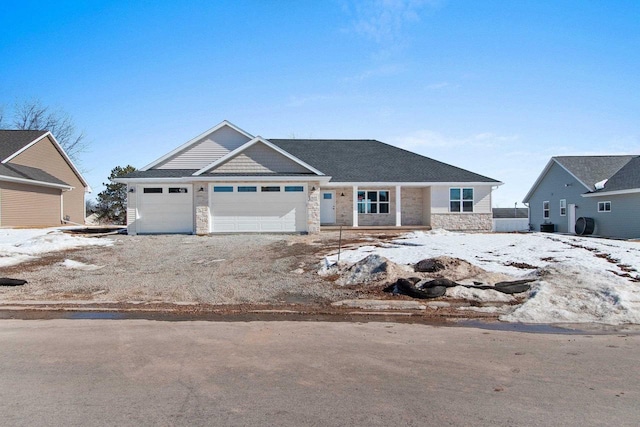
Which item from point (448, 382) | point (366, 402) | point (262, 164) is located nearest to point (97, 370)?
point (366, 402)

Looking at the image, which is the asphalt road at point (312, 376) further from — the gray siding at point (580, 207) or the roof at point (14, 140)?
the roof at point (14, 140)

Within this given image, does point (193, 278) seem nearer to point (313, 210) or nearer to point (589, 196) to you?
point (313, 210)

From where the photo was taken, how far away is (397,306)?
913 cm

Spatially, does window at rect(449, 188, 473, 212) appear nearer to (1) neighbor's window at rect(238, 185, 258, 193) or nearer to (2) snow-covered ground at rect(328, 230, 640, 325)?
(2) snow-covered ground at rect(328, 230, 640, 325)

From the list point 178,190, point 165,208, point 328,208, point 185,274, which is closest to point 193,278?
point 185,274

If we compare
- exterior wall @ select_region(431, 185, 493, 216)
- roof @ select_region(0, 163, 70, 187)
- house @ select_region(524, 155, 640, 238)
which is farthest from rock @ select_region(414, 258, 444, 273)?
roof @ select_region(0, 163, 70, 187)

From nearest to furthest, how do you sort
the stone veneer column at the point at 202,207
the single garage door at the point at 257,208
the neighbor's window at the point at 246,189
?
the stone veneer column at the point at 202,207
the single garage door at the point at 257,208
the neighbor's window at the point at 246,189

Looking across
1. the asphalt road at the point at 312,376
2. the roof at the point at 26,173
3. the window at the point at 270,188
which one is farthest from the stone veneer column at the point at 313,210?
the roof at the point at 26,173

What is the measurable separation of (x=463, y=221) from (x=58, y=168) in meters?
28.7

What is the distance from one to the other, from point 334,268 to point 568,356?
689 centimetres

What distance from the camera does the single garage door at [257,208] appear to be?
890 inches

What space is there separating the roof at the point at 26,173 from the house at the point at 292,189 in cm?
933

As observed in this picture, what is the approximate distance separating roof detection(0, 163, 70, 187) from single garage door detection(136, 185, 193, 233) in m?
9.37

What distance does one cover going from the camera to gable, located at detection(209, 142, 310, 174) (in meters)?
22.8
